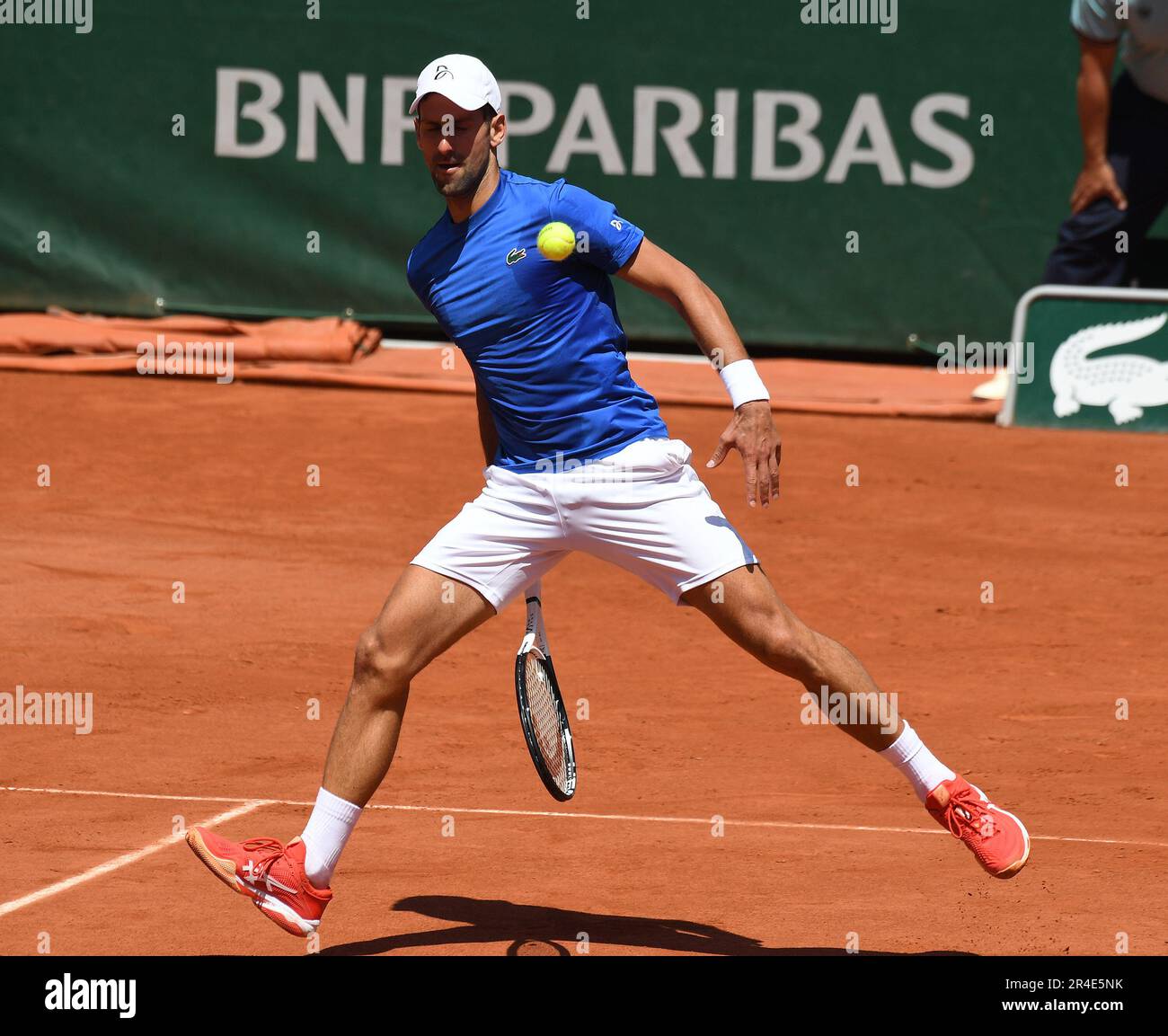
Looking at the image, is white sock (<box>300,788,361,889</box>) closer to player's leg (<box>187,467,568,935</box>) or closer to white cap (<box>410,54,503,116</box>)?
player's leg (<box>187,467,568,935</box>)

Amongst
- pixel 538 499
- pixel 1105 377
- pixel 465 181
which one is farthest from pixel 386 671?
pixel 1105 377

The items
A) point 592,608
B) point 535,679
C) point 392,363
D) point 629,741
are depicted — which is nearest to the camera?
point 535,679

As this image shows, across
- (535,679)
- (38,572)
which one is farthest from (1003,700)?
(38,572)

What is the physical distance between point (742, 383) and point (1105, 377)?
7.46 m

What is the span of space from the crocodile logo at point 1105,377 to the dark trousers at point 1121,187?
74 centimetres

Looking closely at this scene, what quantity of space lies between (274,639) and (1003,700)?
2811 millimetres

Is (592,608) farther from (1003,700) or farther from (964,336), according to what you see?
(964,336)

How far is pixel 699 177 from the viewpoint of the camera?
12688 mm

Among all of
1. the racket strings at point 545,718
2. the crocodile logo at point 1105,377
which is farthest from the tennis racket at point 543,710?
the crocodile logo at point 1105,377

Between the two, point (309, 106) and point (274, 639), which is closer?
point (274, 639)

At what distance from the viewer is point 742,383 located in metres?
4.47

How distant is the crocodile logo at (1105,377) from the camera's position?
11.4 metres

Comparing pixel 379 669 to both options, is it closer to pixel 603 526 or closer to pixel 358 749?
pixel 358 749

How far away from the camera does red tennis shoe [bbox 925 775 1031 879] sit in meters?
4.59
